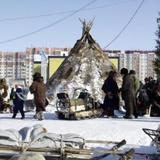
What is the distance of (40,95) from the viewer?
663 inches

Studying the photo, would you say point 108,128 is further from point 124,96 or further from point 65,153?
point 65,153

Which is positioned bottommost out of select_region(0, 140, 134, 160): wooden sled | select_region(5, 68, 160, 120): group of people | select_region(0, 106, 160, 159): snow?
select_region(0, 106, 160, 159): snow

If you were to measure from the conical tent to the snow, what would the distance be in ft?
24.3

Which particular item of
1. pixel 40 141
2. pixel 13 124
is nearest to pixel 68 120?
pixel 13 124

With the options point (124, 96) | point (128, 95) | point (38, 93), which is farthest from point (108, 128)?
point (38, 93)

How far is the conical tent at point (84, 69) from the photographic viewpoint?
2545 centimetres

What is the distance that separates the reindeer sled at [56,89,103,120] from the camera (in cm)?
1692

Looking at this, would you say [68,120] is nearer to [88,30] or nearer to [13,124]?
[13,124]

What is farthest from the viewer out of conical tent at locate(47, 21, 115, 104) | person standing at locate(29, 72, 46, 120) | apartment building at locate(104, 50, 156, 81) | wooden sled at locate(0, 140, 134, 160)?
apartment building at locate(104, 50, 156, 81)

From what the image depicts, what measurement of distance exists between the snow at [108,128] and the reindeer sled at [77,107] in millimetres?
357

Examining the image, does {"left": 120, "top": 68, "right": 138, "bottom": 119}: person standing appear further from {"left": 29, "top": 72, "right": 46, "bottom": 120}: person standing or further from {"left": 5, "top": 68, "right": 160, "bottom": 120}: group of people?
{"left": 29, "top": 72, "right": 46, "bottom": 120}: person standing

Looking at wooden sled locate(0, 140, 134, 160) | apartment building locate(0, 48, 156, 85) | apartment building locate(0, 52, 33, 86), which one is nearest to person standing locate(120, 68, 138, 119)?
wooden sled locate(0, 140, 134, 160)

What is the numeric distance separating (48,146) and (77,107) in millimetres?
8310

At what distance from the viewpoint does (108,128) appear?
14195mm
